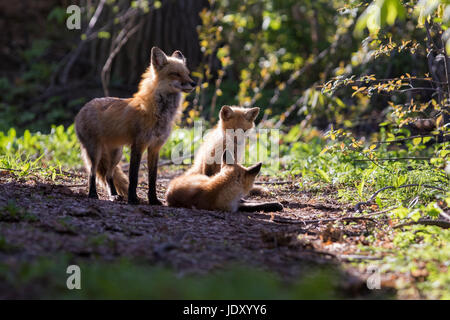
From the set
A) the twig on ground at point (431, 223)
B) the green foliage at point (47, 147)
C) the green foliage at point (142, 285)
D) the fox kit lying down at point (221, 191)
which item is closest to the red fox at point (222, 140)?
the fox kit lying down at point (221, 191)

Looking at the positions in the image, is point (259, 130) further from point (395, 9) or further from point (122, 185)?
point (395, 9)

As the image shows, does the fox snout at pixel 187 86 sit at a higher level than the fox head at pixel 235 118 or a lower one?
higher

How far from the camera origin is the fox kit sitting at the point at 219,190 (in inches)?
208

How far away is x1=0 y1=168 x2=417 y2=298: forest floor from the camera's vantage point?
3.23 metres

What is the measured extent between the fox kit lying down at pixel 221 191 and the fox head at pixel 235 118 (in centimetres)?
120

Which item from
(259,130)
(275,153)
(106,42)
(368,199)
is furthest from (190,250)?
(106,42)

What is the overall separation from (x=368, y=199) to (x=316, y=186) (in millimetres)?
1268

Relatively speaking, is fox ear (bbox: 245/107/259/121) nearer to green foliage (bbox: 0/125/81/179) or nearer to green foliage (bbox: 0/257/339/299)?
green foliage (bbox: 0/125/81/179)

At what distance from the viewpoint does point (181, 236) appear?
13.3 feet

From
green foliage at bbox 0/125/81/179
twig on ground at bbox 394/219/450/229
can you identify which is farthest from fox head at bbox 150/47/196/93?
green foliage at bbox 0/125/81/179

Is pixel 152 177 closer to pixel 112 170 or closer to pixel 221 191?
pixel 112 170

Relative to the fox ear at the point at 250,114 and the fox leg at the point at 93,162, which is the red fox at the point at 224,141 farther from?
the fox leg at the point at 93,162

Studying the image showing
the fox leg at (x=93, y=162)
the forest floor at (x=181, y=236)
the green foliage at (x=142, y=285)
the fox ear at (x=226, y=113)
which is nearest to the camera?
the green foliage at (x=142, y=285)
